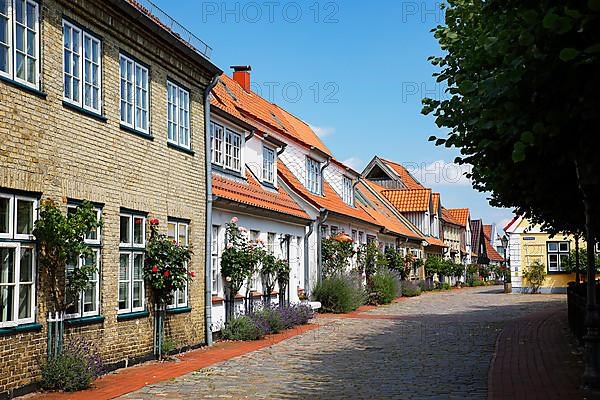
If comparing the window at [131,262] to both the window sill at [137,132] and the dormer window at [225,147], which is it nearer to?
the window sill at [137,132]

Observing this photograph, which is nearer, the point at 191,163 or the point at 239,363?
the point at 239,363

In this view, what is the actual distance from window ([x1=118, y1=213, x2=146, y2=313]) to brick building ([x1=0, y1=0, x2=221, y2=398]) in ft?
0.08

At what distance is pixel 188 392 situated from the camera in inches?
444

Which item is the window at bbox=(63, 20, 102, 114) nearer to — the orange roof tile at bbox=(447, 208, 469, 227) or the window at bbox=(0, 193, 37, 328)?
the window at bbox=(0, 193, 37, 328)

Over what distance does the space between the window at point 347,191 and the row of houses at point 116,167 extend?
1308 centimetres

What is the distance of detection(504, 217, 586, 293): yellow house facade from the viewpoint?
1750 inches

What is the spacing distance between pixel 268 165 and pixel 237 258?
21.0 ft

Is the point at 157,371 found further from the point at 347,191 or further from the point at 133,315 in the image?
the point at 347,191

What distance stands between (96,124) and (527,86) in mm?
8358

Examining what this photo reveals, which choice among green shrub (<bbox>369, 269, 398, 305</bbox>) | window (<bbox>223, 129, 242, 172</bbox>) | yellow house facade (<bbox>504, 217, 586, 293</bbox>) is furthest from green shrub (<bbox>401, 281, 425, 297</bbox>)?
window (<bbox>223, 129, 242, 172</bbox>)

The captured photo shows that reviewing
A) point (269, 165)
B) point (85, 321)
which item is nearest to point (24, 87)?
point (85, 321)

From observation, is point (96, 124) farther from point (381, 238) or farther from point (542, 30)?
point (381, 238)

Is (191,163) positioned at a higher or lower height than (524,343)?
higher

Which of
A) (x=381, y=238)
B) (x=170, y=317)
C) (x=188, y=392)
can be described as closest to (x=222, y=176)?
(x=170, y=317)
